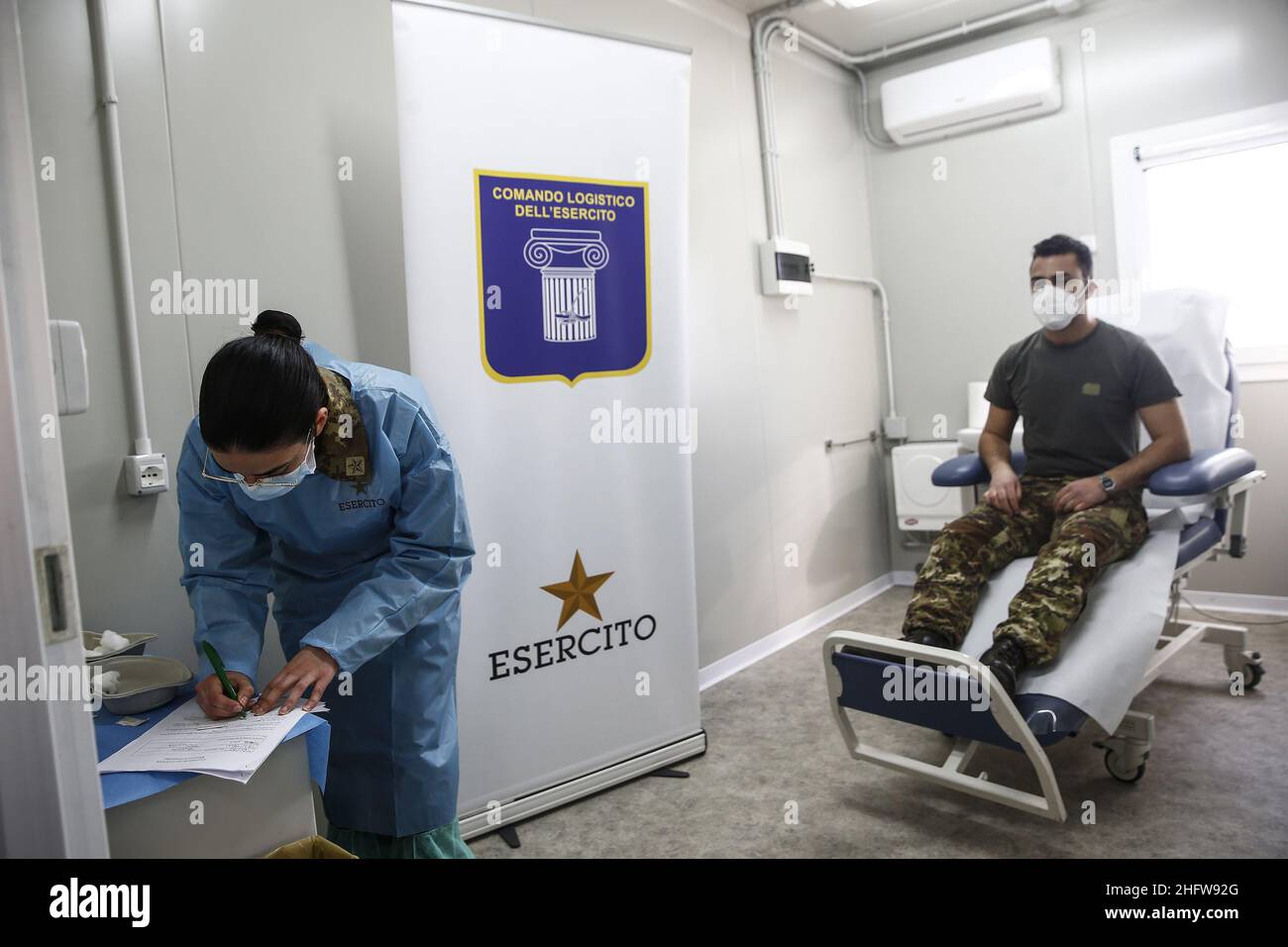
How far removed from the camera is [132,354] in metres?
1.89

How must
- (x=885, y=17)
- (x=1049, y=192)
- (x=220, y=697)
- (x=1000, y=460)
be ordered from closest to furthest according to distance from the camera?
1. (x=220, y=697)
2. (x=1000, y=460)
3. (x=885, y=17)
4. (x=1049, y=192)

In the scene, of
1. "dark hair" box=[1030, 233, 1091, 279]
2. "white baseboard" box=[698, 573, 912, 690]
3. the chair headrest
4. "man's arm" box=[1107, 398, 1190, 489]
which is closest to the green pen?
"white baseboard" box=[698, 573, 912, 690]

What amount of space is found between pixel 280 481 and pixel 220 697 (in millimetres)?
336

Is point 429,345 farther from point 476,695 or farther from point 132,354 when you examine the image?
point 476,695

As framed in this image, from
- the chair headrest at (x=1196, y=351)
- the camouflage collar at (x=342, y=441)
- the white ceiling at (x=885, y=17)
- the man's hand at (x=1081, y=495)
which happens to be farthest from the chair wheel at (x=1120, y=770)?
the white ceiling at (x=885, y=17)

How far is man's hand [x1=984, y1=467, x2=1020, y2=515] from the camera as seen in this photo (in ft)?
8.86

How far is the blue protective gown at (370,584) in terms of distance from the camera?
1.50 m

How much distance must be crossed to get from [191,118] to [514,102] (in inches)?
30.8

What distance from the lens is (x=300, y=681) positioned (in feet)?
4.44

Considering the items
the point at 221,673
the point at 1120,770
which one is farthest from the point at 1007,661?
the point at 221,673

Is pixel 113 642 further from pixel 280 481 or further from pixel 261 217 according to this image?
pixel 261 217

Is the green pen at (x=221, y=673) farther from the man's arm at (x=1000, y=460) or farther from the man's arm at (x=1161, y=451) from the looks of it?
the man's arm at (x=1161, y=451)

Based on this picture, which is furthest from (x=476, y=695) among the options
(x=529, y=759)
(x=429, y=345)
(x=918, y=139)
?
(x=918, y=139)

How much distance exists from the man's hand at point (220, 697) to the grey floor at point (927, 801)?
1074 mm
